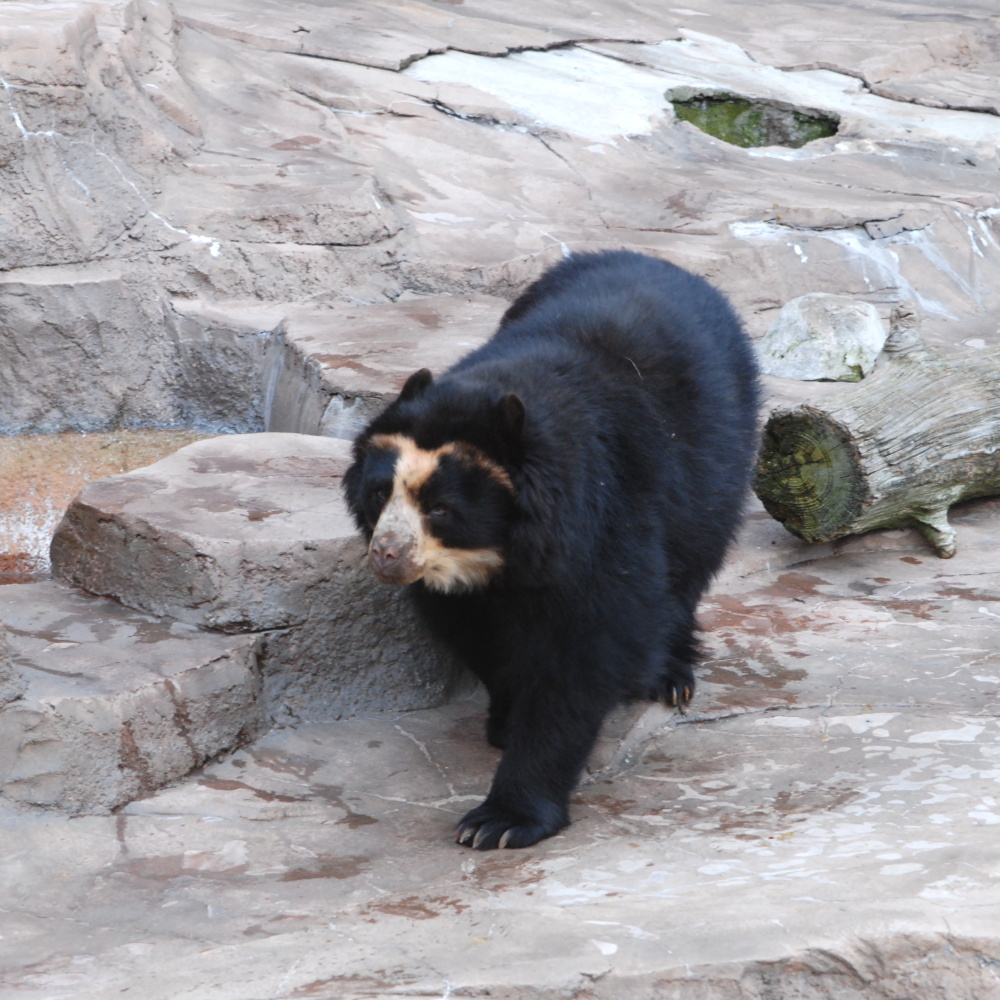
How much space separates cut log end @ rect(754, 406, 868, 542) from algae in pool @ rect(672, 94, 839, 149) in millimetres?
4842

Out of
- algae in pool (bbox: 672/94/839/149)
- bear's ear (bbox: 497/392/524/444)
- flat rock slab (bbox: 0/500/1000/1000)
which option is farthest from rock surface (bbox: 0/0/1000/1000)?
bear's ear (bbox: 497/392/524/444)

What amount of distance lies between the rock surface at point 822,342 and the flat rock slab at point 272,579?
2900 mm

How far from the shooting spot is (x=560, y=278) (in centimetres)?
383

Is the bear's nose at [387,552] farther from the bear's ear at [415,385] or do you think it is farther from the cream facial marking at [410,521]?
the bear's ear at [415,385]

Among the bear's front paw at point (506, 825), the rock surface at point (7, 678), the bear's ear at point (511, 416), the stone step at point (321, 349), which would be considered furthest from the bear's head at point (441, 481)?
the stone step at point (321, 349)

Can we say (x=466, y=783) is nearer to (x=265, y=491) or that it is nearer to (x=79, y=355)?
(x=265, y=491)

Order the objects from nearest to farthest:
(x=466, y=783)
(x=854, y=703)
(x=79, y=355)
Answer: (x=466, y=783), (x=854, y=703), (x=79, y=355)

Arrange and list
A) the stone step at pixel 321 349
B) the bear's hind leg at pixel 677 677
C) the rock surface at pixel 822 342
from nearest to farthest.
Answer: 1. the bear's hind leg at pixel 677 677
2. the stone step at pixel 321 349
3. the rock surface at pixel 822 342

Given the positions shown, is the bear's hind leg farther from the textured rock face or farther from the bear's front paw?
the textured rock face

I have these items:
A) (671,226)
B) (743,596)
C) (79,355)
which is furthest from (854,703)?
(671,226)

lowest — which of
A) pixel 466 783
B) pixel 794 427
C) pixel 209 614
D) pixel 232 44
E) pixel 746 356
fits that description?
pixel 466 783

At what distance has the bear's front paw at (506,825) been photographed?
2916 mm

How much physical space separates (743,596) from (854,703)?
90cm

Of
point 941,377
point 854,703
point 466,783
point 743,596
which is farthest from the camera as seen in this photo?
point 941,377
